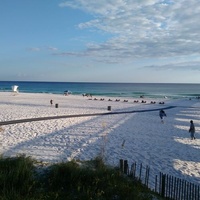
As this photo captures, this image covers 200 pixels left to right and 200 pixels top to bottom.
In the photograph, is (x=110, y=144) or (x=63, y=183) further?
(x=110, y=144)

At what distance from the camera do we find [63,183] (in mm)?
7832

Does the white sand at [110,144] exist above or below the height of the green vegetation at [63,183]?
below

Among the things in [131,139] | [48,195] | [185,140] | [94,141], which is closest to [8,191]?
[48,195]

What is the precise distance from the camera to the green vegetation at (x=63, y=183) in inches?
277

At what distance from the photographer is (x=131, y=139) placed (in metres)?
17.5

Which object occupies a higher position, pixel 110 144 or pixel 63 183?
pixel 63 183

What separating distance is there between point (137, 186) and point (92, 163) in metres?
2.26

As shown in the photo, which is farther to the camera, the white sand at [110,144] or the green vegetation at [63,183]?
the white sand at [110,144]

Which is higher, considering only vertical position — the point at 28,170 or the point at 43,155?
the point at 28,170

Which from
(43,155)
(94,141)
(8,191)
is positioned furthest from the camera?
(94,141)

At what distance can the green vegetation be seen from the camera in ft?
23.0

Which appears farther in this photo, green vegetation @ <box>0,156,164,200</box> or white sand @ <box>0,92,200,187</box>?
white sand @ <box>0,92,200,187</box>

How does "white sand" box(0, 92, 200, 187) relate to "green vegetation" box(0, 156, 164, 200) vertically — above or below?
below

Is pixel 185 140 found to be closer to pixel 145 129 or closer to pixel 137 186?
pixel 145 129
